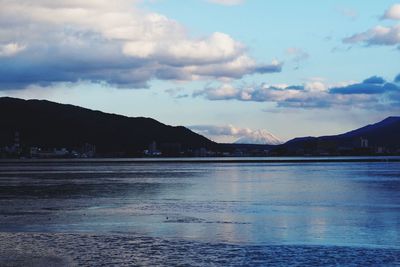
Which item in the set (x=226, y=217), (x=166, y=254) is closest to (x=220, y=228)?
(x=226, y=217)

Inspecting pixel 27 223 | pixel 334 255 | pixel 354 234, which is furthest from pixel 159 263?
pixel 27 223

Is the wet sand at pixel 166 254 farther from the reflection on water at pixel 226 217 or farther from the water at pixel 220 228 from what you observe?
the reflection on water at pixel 226 217

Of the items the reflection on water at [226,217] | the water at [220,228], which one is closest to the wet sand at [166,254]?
the water at [220,228]

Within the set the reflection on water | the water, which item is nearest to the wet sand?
the water

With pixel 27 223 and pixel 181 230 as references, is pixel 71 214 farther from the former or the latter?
pixel 181 230

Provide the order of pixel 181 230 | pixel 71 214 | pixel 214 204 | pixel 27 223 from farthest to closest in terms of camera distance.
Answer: pixel 214 204 < pixel 71 214 < pixel 27 223 < pixel 181 230

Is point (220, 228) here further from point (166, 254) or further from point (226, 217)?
point (166, 254)

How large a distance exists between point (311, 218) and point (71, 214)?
12.1m

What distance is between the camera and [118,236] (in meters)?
23.6

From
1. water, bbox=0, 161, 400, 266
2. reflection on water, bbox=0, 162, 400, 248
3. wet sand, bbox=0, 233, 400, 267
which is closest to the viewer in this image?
wet sand, bbox=0, 233, 400, 267

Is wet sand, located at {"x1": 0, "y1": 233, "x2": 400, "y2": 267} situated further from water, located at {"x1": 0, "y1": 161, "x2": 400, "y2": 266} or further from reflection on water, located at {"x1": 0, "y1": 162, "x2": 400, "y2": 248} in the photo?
reflection on water, located at {"x1": 0, "y1": 162, "x2": 400, "y2": 248}

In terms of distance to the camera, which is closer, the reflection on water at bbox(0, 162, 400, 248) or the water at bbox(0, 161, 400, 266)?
the water at bbox(0, 161, 400, 266)

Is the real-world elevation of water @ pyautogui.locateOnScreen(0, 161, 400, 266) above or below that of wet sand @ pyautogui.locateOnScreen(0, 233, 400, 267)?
above

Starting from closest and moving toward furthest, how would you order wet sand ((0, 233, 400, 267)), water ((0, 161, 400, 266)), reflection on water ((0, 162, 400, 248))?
wet sand ((0, 233, 400, 267)) → water ((0, 161, 400, 266)) → reflection on water ((0, 162, 400, 248))
